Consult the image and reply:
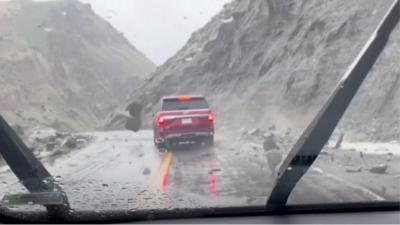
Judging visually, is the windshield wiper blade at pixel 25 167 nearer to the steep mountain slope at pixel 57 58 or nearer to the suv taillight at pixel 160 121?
the steep mountain slope at pixel 57 58

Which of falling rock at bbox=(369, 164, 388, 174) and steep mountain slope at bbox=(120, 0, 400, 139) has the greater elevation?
falling rock at bbox=(369, 164, 388, 174)

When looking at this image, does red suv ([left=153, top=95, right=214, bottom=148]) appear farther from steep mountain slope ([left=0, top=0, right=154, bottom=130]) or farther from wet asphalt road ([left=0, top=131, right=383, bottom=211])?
steep mountain slope ([left=0, top=0, right=154, bottom=130])

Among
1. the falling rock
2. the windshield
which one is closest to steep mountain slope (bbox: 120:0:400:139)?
the windshield

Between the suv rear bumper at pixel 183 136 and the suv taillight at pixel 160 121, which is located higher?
the suv taillight at pixel 160 121

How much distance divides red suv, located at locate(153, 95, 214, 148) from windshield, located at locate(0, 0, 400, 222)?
5cm

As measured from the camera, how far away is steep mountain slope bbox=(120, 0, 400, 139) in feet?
46.9

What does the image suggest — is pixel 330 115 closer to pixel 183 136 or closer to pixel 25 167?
pixel 25 167

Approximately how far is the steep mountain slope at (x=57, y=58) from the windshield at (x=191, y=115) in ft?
0.14

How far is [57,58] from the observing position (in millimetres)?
10781

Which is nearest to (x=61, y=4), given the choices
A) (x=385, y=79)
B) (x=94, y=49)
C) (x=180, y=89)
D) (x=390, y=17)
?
(x=94, y=49)

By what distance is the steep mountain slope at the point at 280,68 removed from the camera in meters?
14.3

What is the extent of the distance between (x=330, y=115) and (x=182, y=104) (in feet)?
34.7

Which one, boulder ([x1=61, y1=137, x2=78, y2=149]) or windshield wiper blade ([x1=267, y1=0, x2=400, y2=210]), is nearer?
windshield wiper blade ([x1=267, y1=0, x2=400, y2=210])

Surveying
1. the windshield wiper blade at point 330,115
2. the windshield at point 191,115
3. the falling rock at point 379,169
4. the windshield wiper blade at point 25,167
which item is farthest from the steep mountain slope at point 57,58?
the windshield wiper blade at point 330,115
